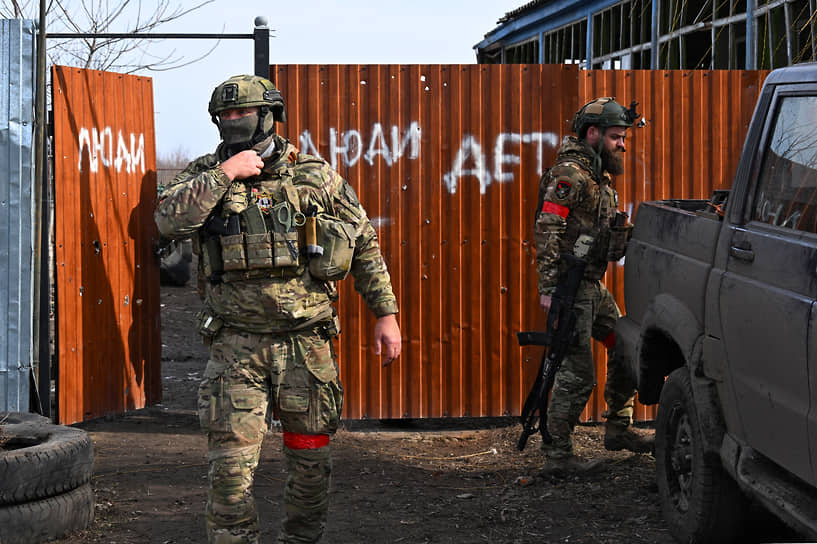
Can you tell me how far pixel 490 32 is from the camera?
21172 millimetres

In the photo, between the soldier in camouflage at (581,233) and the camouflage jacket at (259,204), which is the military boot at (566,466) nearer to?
the soldier in camouflage at (581,233)

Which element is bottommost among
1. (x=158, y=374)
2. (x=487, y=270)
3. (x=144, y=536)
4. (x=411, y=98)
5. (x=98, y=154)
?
(x=144, y=536)

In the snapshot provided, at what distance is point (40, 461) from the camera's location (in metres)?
4.50

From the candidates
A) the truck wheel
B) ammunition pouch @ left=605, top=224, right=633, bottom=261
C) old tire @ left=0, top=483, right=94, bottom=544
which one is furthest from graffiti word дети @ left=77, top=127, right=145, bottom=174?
the truck wheel

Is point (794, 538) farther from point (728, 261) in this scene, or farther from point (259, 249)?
point (259, 249)

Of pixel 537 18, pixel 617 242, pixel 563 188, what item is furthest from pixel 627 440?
pixel 537 18

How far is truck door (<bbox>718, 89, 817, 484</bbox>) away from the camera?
3.23m

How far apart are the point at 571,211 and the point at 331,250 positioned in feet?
6.97

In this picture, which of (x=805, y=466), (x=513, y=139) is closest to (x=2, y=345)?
(x=513, y=139)

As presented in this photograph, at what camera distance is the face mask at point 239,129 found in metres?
4.03

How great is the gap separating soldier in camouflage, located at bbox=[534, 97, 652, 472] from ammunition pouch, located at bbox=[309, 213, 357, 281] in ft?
6.03

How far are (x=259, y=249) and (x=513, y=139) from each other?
330cm

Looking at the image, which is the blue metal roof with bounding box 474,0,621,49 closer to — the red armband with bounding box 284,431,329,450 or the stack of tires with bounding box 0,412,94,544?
the stack of tires with bounding box 0,412,94,544

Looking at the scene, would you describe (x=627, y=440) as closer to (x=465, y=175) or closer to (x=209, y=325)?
(x=465, y=175)
